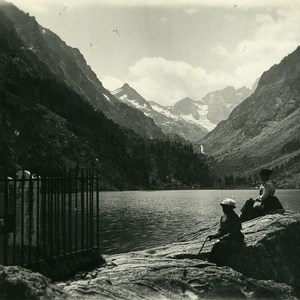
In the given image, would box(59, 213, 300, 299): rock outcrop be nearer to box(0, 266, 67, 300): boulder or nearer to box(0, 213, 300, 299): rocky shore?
box(0, 213, 300, 299): rocky shore

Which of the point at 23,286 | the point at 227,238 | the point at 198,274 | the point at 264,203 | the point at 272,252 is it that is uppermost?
the point at 264,203

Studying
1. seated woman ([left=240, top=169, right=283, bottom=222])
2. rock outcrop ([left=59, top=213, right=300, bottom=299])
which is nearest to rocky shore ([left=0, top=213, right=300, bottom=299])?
rock outcrop ([left=59, top=213, right=300, bottom=299])

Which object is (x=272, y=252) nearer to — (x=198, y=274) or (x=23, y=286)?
(x=198, y=274)

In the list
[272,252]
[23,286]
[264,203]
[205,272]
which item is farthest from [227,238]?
[23,286]

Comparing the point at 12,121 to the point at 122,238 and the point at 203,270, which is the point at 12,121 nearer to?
the point at 122,238

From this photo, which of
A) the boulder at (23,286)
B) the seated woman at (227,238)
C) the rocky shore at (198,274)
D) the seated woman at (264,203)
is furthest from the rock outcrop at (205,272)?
the boulder at (23,286)

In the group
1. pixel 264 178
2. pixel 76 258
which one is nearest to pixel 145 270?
pixel 76 258
